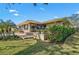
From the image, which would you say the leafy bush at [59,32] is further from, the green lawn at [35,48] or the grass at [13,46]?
the grass at [13,46]

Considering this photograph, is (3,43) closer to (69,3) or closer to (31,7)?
(31,7)

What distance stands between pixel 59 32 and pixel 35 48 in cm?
26

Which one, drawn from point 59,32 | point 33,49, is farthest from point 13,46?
point 59,32

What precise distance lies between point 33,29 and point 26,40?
12 centimetres

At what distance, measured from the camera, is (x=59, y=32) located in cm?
205

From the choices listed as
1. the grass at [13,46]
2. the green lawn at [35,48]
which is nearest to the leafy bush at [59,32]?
the green lawn at [35,48]

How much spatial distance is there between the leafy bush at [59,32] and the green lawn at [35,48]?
51 mm

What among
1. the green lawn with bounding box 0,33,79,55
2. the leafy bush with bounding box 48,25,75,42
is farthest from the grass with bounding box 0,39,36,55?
the leafy bush with bounding box 48,25,75,42

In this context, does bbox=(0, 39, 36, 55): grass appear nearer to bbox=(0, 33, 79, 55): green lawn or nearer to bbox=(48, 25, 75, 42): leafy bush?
bbox=(0, 33, 79, 55): green lawn

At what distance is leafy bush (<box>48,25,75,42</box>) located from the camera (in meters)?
2.04

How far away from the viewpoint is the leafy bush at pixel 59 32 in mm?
2035

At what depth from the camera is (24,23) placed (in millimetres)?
2021

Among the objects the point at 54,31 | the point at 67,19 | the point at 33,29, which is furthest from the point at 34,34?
the point at 67,19

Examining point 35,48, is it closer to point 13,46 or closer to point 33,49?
point 33,49
